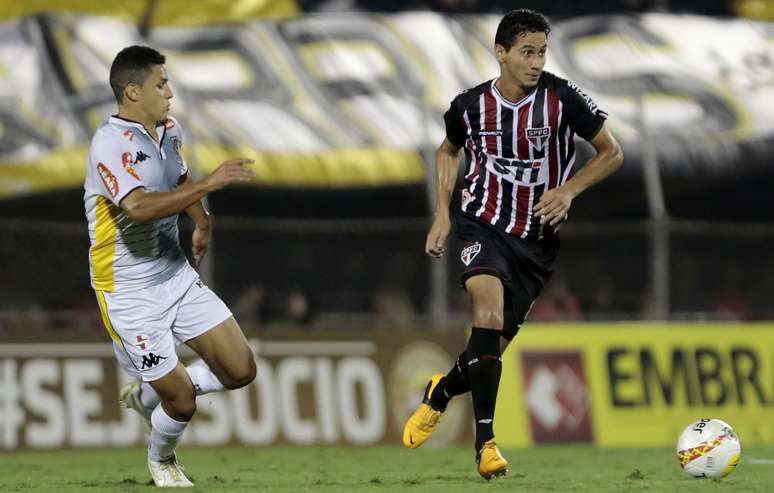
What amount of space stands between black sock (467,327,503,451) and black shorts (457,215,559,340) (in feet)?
1.00

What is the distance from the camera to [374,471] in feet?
34.7

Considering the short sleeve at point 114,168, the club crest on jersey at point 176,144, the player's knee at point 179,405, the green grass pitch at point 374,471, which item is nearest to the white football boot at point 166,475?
Result: the green grass pitch at point 374,471

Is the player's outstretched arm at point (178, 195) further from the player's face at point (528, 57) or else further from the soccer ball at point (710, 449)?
the soccer ball at point (710, 449)

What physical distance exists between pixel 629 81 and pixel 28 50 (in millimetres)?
6662

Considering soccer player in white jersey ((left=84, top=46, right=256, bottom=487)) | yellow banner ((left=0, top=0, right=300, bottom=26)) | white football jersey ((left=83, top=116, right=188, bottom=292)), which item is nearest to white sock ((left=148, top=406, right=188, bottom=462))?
soccer player in white jersey ((left=84, top=46, right=256, bottom=487))

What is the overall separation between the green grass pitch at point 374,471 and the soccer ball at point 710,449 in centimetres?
8

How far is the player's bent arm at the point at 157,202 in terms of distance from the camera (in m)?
8.17

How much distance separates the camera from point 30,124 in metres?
15.5

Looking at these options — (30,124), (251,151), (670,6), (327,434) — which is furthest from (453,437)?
(670,6)

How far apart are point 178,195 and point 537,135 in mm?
2047

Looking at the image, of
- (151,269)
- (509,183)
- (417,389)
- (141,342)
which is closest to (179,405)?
(141,342)

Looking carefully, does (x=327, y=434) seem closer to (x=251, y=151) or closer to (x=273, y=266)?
(x=251, y=151)

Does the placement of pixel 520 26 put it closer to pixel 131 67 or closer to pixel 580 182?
pixel 580 182

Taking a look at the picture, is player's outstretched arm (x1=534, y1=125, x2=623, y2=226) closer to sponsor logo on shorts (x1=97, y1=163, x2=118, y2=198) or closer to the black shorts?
the black shorts
